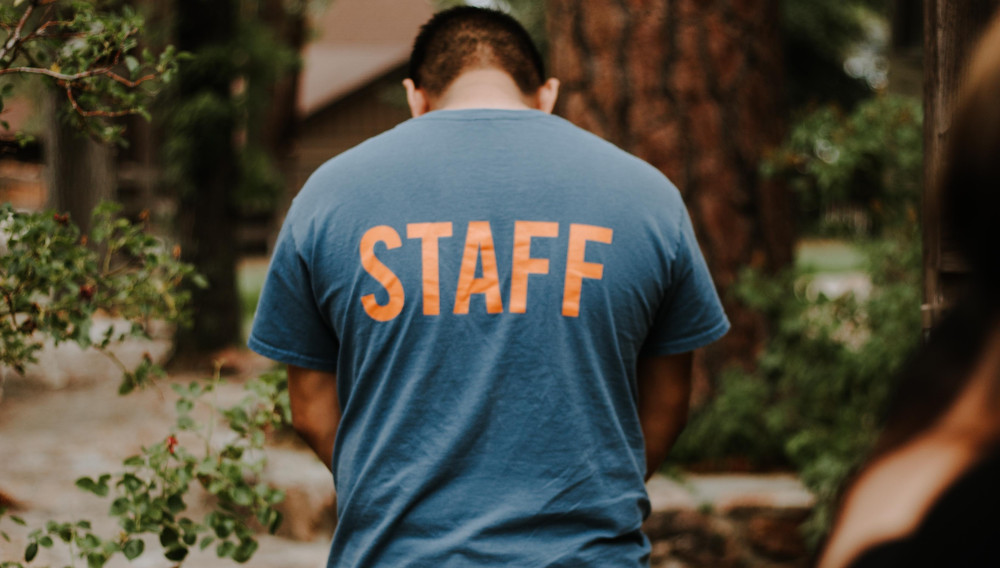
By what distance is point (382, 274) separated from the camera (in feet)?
5.91

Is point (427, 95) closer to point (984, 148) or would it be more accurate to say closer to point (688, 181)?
point (984, 148)

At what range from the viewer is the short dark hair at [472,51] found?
2152 mm

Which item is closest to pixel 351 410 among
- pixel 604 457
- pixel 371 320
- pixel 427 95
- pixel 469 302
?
pixel 371 320

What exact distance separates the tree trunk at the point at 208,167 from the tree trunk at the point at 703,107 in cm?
463

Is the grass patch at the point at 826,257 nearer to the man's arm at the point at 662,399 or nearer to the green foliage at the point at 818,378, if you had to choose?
the green foliage at the point at 818,378

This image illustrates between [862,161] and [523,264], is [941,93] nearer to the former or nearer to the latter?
[523,264]

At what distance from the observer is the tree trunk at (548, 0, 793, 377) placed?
4.76m

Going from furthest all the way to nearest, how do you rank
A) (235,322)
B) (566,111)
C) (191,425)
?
(235,322)
(566,111)
(191,425)

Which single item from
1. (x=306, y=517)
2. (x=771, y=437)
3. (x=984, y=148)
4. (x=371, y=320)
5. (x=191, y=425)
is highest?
(x=984, y=148)


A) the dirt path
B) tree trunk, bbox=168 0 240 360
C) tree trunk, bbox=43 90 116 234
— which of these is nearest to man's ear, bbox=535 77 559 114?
the dirt path

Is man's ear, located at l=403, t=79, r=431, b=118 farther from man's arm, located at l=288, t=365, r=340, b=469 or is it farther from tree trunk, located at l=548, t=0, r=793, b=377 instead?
tree trunk, located at l=548, t=0, r=793, b=377

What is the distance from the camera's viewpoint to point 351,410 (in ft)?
6.10

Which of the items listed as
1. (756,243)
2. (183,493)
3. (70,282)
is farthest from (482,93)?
(756,243)

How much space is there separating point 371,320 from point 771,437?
10.8ft
